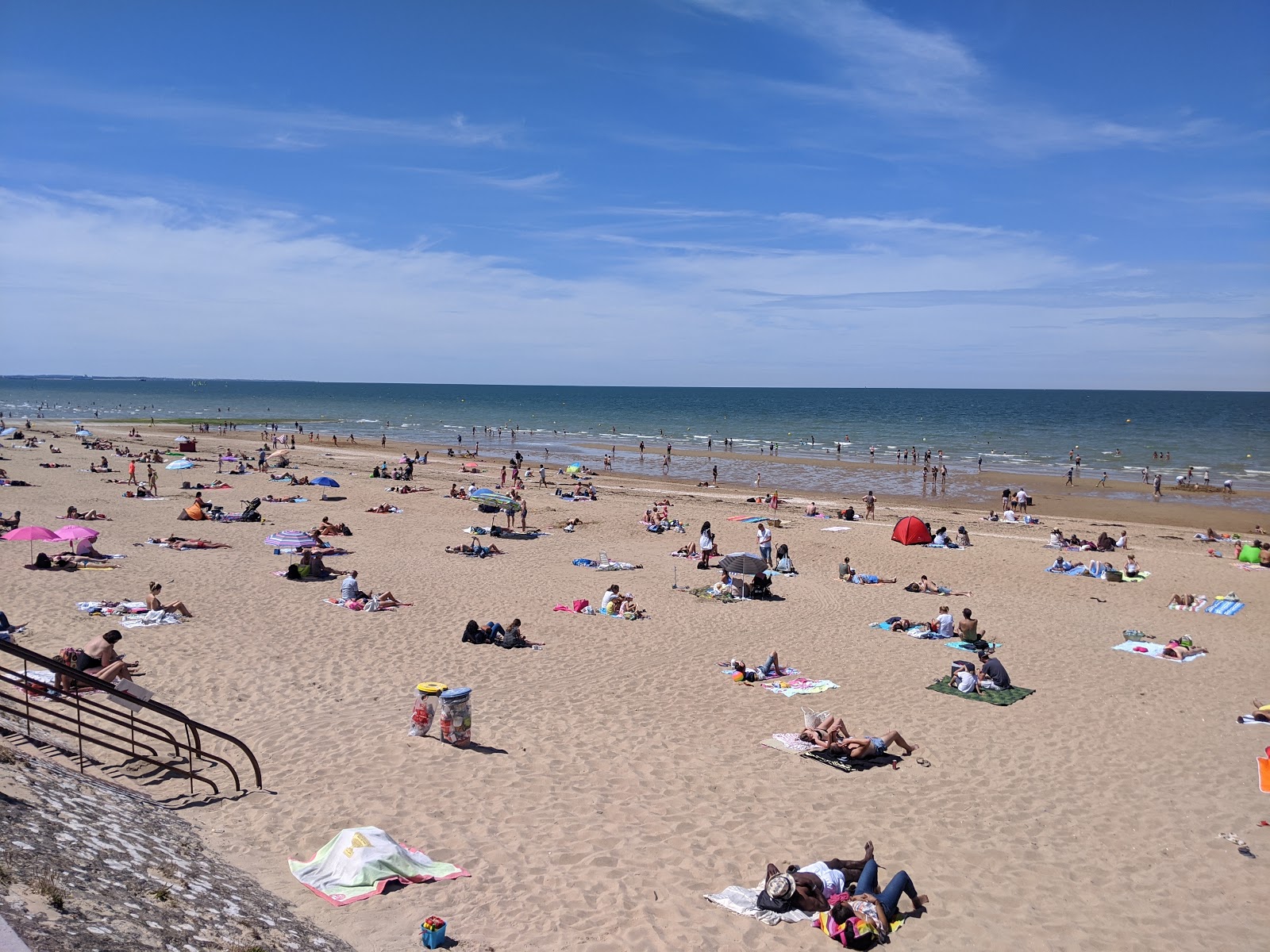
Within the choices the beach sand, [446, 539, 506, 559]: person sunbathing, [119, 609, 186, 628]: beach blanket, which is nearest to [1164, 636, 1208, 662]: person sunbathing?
the beach sand

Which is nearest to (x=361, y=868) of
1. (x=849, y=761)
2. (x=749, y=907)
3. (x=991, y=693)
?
(x=749, y=907)

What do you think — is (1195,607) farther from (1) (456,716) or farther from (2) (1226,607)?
(1) (456,716)

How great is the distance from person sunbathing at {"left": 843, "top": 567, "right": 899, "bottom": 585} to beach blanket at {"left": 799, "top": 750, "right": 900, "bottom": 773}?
1107cm

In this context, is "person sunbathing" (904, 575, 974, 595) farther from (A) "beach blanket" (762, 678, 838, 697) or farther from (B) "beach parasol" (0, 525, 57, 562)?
(B) "beach parasol" (0, 525, 57, 562)

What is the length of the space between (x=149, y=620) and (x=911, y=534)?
20928mm

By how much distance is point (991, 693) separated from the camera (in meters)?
12.7

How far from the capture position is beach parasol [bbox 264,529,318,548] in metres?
19.8

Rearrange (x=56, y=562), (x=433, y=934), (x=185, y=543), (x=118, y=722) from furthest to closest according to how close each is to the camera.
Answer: (x=185, y=543) → (x=56, y=562) → (x=118, y=722) → (x=433, y=934)

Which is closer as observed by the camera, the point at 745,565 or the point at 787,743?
the point at 787,743

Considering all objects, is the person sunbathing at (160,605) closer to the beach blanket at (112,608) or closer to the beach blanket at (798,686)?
the beach blanket at (112,608)

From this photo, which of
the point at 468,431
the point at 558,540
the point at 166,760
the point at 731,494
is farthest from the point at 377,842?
the point at 468,431

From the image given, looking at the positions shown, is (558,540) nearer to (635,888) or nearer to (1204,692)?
(1204,692)

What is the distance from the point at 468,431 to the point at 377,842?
78.8 m

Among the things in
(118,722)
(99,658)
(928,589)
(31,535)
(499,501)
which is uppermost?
(499,501)
